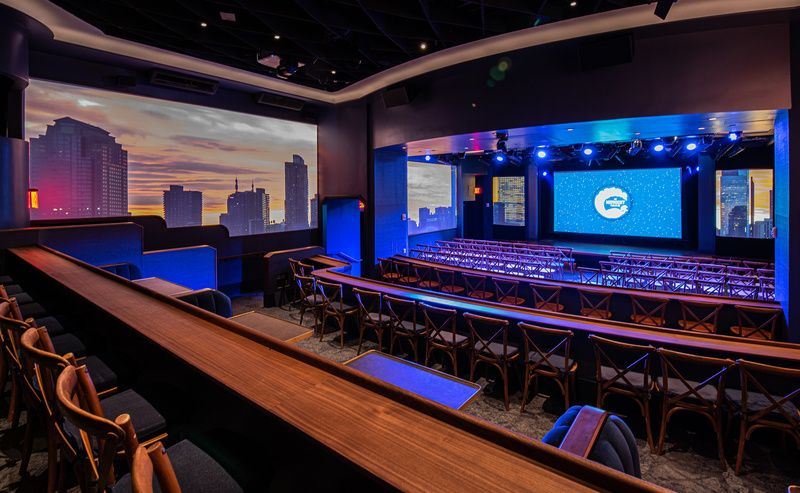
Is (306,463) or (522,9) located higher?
(522,9)

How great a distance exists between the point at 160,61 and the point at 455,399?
797 centimetres

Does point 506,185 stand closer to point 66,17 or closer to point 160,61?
point 160,61

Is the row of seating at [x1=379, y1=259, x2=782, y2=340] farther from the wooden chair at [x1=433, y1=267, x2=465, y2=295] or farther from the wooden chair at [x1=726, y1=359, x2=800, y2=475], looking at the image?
the wooden chair at [x1=726, y1=359, x2=800, y2=475]

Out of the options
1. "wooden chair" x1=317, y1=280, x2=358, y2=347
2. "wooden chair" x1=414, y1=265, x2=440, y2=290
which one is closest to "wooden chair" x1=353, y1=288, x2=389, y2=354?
"wooden chair" x1=317, y1=280, x2=358, y2=347

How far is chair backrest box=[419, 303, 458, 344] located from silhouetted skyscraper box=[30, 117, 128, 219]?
605 centimetres

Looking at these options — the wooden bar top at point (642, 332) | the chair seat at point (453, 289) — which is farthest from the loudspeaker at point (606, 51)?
the chair seat at point (453, 289)

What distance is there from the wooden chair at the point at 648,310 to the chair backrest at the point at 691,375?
5.65 ft

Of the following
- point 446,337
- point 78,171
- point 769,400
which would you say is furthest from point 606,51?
point 78,171

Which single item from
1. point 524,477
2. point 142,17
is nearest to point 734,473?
point 524,477

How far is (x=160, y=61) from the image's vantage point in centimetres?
703

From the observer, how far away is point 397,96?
26.8 ft

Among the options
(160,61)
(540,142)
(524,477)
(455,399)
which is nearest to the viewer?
(524,477)

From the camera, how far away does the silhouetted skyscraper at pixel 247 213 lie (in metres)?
8.69

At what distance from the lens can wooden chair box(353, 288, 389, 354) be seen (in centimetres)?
509
